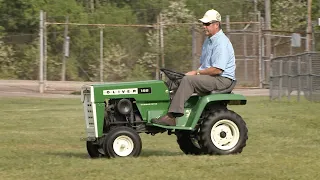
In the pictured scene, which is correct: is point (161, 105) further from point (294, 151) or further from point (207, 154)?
point (294, 151)

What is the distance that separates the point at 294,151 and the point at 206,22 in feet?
7.49

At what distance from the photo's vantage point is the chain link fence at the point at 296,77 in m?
25.5

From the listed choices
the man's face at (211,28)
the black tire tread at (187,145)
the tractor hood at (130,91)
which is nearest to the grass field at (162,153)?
the black tire tread at (187,145)

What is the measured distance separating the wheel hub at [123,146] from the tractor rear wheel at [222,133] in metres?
0.94

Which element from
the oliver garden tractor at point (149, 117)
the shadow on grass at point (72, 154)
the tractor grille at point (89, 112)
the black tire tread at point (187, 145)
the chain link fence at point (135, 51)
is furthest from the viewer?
the chain link fence at point (135, 51)

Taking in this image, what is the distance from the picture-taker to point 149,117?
11.6 meters

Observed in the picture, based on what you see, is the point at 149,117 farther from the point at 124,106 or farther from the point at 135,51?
the point at 135,51

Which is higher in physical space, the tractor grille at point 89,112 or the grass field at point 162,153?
the tractor grille at point 89,112

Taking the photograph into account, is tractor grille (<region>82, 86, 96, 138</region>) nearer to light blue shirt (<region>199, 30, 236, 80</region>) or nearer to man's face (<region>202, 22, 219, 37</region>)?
light blue shirt (<region>199, 30, 236, 80</region>)

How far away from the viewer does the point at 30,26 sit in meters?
45.4

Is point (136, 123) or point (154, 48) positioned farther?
point (154, 48)

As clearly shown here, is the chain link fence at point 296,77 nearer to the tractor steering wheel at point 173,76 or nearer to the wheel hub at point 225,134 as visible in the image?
the wheel hub at point 225,134

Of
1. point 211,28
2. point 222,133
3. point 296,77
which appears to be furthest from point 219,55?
point 296,77

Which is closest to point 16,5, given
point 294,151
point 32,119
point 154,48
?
point 154,48
